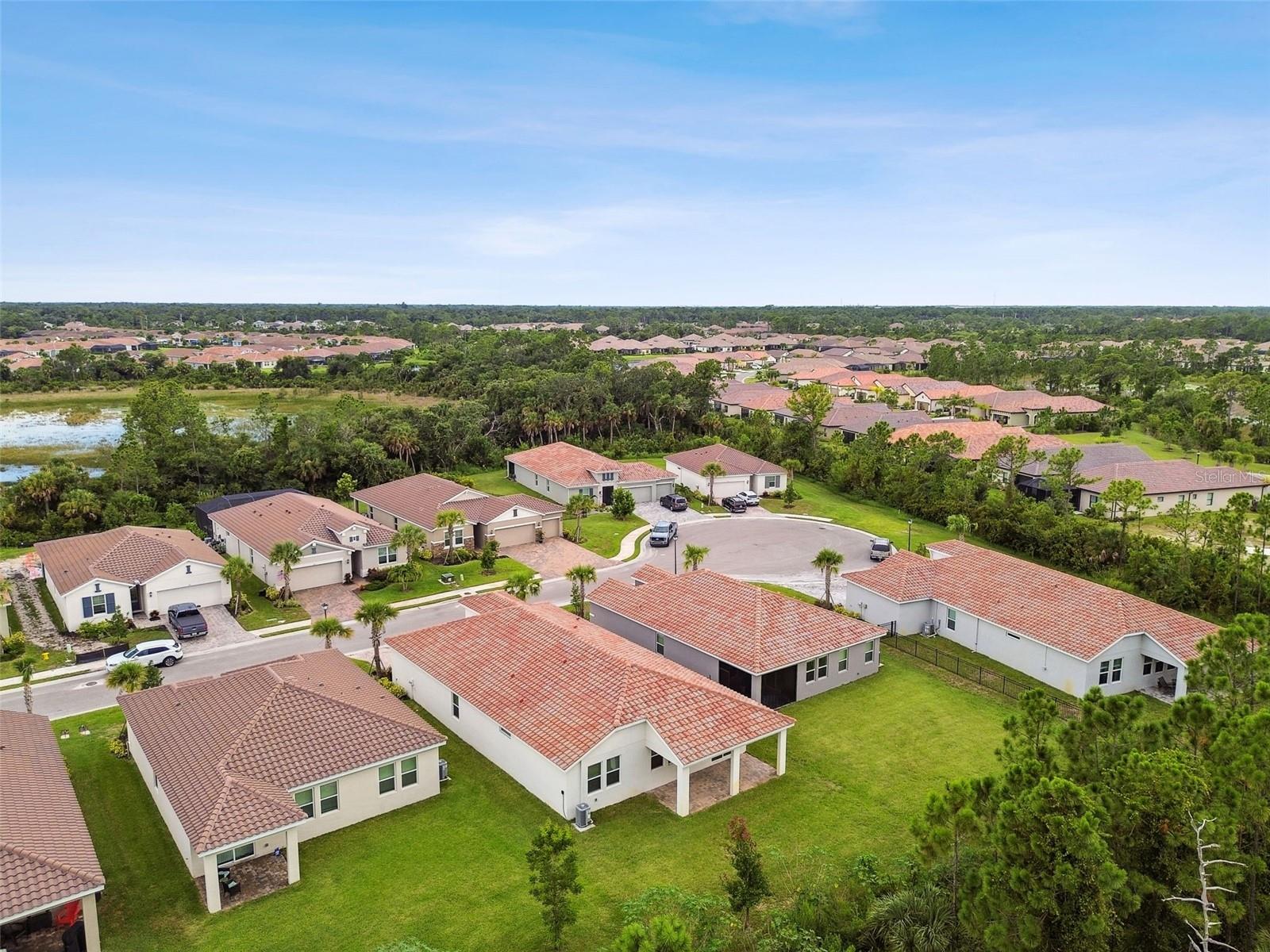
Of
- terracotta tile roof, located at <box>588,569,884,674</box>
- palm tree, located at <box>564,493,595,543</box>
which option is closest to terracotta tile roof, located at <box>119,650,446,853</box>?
terracotta tile roof, located at <box>588,569,884,674</box>

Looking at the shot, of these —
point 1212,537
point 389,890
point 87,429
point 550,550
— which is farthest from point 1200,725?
point 87,429

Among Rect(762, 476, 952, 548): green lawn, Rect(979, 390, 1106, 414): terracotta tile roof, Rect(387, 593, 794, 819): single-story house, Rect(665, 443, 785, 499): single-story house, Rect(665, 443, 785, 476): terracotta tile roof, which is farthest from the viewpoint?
Rect(979, 390, 1106, 414): terracotta tile roof

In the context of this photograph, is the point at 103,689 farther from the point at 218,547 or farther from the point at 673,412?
the point at 673,412

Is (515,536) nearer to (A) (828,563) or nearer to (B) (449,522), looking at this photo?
(B) (449,522)

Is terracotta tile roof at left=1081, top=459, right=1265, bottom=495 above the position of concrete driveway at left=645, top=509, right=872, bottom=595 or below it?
above

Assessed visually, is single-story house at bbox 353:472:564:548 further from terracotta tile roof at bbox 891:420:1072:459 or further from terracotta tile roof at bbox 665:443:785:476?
terracotta tile roof at bbox 891:420:1072:459
